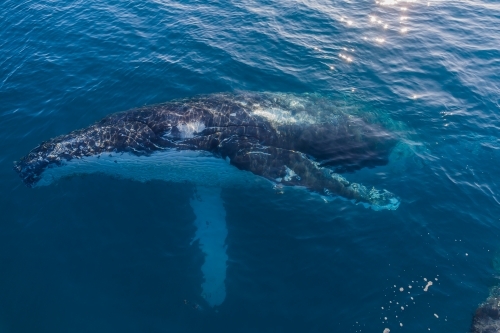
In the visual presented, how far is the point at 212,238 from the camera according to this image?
16312 millimetres

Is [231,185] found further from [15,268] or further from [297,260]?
[15,268]

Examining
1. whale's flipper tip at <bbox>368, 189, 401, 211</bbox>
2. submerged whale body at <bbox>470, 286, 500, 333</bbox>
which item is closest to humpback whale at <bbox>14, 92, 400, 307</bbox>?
whale's flipper tip at <bbox>368, 189, 401, 211</bbox>

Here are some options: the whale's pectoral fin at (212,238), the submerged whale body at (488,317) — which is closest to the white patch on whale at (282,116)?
the whale's pectoral fin at (212,238)

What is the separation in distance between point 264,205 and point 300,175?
2.06m

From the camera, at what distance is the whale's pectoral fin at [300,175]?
668 inches

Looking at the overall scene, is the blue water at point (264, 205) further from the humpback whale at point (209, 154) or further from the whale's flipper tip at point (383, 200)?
the humpback whale at point (209, 154)

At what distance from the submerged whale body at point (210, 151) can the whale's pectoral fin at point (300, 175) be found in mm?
44

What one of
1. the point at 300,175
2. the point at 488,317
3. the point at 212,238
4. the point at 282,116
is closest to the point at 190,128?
the point at 282,116

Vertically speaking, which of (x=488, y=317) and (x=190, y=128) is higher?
(x=190, y=128)

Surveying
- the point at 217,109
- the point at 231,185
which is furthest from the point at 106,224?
the point at 217,109

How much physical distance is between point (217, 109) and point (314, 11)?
16.1 m

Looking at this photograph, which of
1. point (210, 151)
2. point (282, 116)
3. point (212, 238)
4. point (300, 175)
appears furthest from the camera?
point (282, 116)

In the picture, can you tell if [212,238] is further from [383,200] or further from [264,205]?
[383,200]

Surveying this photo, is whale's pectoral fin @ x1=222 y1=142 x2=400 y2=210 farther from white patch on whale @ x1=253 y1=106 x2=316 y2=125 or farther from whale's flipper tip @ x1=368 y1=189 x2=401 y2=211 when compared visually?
white patch on whale @ x1=253 y1=106 x2=316 y2=125
